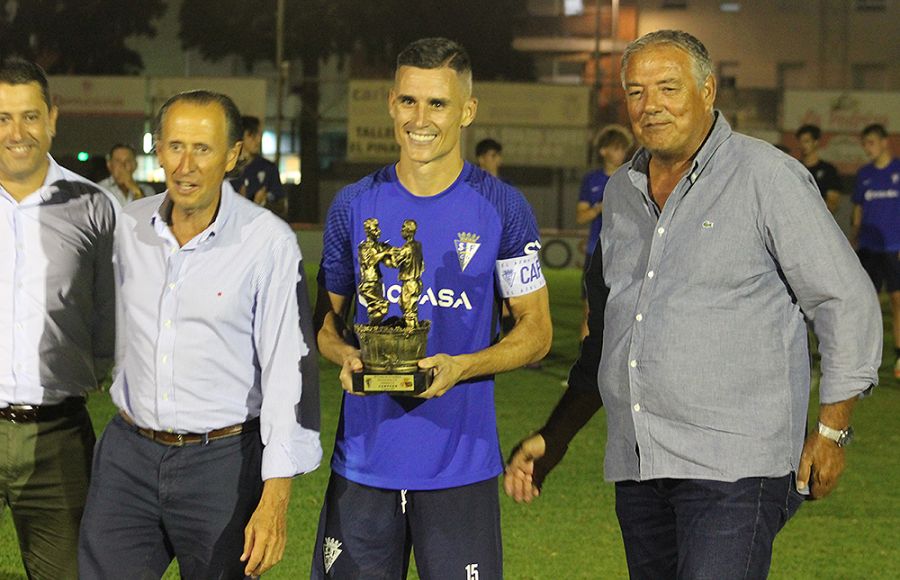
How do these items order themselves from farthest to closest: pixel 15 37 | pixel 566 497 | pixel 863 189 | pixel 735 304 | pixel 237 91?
pixel 15 37, pixel 237 91, pixel 863 189, pixel 566 497, pixel 735 304

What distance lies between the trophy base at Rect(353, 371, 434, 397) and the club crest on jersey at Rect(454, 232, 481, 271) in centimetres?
42

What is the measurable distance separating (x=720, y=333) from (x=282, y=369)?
1.21 meters

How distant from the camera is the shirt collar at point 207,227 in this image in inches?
155

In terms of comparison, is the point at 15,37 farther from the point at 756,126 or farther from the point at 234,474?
the point at 234,474

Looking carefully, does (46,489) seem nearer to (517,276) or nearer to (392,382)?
(392,382)

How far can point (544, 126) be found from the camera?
36562mm

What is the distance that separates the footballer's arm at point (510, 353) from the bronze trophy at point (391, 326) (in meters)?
0.04

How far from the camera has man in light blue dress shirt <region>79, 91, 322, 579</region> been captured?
392cm

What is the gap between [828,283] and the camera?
370cm

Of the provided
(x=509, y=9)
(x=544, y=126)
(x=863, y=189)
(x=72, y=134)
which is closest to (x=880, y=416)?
(x=863, y=189)

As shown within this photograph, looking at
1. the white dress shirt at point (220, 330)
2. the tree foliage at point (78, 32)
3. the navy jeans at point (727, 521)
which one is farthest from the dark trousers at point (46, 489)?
the tree foliage at point (78, 32)

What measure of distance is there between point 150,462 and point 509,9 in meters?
40.8

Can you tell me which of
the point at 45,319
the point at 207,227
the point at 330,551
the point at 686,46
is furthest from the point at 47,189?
the point at 686,46

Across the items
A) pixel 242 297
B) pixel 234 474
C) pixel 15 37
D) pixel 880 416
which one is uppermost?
pixel 15 37
